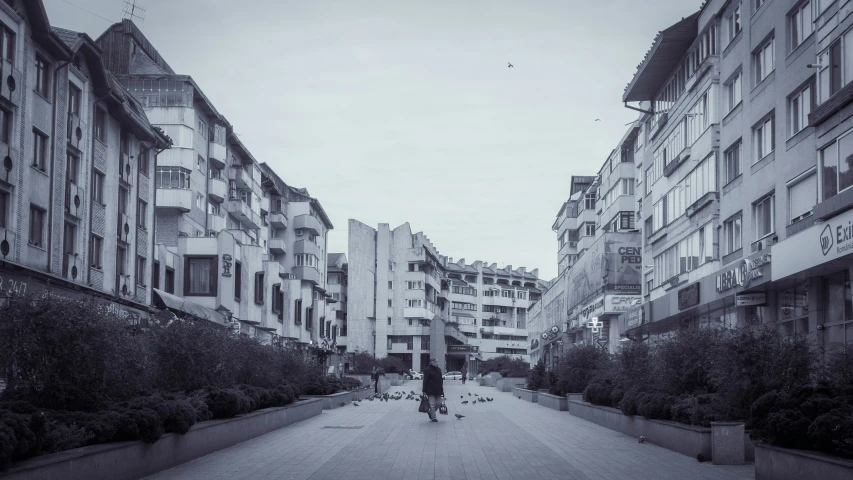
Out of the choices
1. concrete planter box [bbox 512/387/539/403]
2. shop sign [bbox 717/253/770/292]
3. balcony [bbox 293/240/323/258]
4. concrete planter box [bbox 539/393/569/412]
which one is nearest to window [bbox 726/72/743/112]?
shop sign [bbox 717/253/770/292]

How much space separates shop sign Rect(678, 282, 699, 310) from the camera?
3422cm

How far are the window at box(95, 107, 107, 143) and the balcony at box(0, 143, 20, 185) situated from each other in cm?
856

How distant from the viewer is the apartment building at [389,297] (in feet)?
411

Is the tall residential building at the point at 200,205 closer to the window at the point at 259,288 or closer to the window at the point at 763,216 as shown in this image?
the window at the point at 259,288

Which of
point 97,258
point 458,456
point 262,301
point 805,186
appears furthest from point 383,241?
point 458,456

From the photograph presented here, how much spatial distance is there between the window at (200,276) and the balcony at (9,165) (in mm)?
25750

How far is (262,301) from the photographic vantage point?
63.7 meters

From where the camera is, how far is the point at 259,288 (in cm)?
6306

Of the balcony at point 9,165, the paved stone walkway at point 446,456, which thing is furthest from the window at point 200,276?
the paved stone walkway at point 446,456

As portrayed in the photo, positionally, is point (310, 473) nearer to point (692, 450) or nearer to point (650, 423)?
point (692, 450)

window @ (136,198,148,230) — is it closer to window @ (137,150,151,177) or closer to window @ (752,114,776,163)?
window @ (137,150,151,177)

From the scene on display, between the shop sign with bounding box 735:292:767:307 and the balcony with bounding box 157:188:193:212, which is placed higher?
the balcony with bounding box 157:188:193:212

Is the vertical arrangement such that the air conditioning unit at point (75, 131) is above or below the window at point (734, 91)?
below

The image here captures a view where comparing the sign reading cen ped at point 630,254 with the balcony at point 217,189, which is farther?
the balcony at point 217,189
